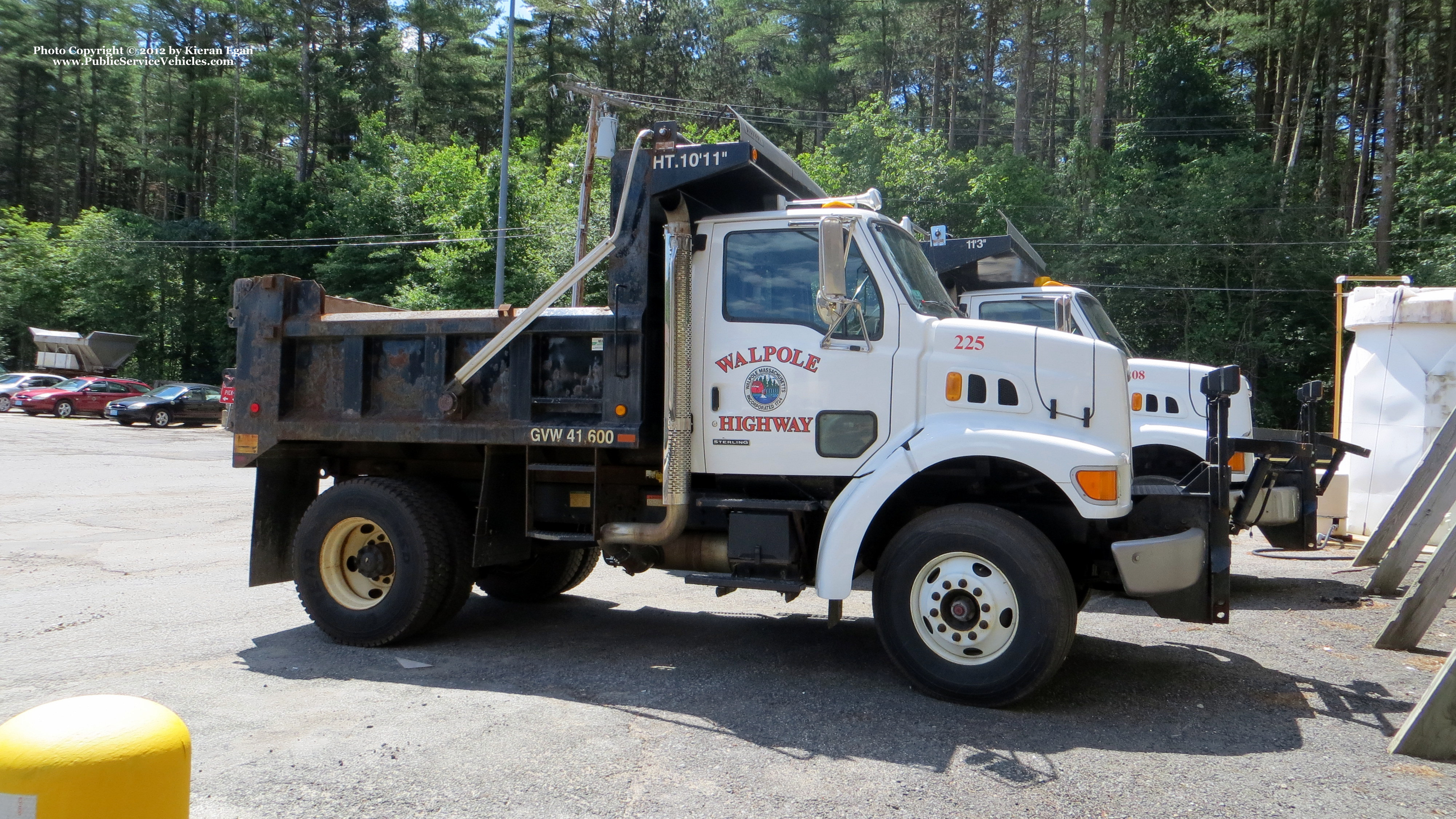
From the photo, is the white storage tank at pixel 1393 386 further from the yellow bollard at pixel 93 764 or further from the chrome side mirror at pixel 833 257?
the yellow bollard at pixel 93 764

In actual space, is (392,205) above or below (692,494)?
above

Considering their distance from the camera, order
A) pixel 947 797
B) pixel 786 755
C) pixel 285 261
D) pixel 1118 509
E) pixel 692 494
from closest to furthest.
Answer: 1. pixel 947 797
2. pixel 786 755
3. pixel 1118 509
4. pixel 692 494
5. pixel 285 261

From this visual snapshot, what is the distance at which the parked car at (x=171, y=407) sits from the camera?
33031mm

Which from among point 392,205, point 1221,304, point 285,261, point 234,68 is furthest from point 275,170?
point 1221,304

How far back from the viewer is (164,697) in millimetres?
5449

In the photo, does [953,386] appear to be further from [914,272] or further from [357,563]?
[357,563]

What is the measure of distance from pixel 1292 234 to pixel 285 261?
3723 centimetres

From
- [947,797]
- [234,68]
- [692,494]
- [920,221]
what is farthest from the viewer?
[234,68]

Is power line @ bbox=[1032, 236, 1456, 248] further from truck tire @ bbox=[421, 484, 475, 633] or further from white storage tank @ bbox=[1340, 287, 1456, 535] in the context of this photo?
truck tire @ bbox=[421, 484, 475, 633]

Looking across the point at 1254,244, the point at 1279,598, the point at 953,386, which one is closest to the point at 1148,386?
the point at 1279,598

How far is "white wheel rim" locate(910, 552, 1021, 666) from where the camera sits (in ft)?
17.4

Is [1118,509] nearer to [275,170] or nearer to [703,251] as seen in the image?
[703,251]

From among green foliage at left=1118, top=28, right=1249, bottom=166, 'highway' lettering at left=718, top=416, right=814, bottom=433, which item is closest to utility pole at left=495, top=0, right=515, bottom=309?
'highway' lettering at left=718, top=416, right=814, bottom=433

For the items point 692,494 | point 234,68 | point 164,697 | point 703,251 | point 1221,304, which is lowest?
point 164,697
